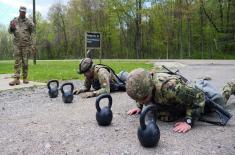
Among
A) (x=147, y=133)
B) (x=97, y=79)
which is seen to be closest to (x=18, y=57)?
(x=97, y=79)

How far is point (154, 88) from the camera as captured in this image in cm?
464

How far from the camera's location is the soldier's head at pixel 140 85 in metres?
4.45

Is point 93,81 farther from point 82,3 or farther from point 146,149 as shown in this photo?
point 82,3

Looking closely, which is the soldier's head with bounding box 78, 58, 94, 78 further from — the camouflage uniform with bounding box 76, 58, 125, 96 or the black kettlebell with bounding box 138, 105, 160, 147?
the black kettlebell with bounding box 138, 105, 160, 147

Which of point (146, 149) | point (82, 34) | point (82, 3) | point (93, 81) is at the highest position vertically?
point (82, 3)

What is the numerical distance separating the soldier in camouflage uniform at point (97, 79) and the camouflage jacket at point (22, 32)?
115 inches

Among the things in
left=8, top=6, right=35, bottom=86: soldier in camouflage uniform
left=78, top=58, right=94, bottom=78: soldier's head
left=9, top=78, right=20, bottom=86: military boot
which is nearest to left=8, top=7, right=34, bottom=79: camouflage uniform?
left=8, top=6, right=35, bottom=86: soldier in camouflage uniform

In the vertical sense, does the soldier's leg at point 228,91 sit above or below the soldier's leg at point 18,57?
below

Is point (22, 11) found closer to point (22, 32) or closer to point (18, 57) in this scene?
point (22, 32)

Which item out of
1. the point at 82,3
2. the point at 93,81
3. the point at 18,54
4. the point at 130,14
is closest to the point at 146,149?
the point at 93,81

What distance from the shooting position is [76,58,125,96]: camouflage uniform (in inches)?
A: 290

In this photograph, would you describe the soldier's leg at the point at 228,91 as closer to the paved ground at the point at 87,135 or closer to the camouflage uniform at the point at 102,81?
the paved ground at the point at 87,135

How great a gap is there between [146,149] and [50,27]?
55.4m

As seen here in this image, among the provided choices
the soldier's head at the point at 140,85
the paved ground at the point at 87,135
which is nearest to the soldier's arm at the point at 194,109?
the paved ground at the point at 87,135
